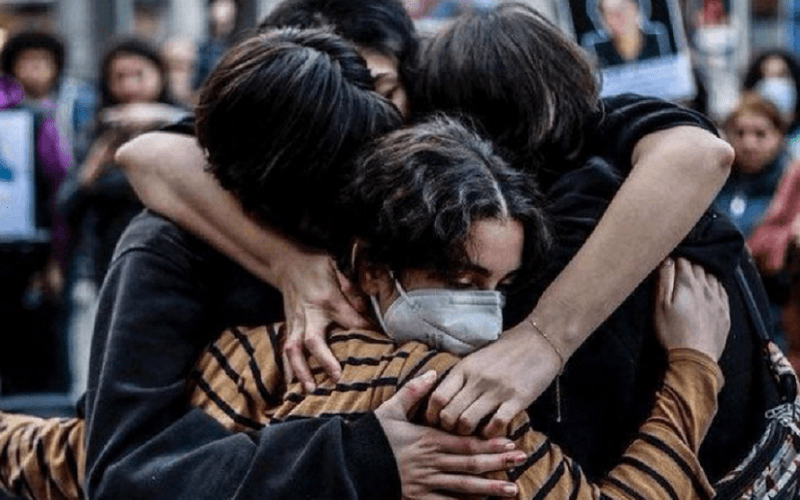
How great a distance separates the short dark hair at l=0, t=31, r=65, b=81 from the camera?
9.61m

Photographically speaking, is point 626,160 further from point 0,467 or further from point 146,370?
point 0,467

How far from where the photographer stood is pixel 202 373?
9.09 feet

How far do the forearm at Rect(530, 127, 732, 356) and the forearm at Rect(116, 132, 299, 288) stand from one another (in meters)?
0.44

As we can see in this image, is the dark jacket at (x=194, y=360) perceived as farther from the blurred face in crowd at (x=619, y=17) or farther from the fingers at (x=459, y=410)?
the blurred face in crowd at (x=619, y=17)

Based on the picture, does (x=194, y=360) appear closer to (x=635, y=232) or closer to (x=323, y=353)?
(x=323, y=353)

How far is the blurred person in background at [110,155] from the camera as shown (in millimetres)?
7254

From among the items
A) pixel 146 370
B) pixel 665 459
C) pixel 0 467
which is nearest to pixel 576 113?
pixel 665 459

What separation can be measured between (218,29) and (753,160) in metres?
4.47

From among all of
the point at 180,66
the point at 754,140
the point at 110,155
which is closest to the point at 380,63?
the point at 110,155

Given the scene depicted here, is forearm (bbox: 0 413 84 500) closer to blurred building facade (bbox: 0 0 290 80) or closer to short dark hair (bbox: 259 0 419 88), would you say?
short dark hair (bbox: 259 0 419 88)

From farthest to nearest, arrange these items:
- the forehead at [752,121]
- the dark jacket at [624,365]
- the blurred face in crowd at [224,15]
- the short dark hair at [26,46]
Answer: the blurred face in crowd at [224,15], the short dark hair at [26,46], the forehead at [752,121], the dark jacket at [624,365]

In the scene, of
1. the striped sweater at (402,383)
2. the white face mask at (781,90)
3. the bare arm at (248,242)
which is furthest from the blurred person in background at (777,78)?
the striped sweater at (402,383)

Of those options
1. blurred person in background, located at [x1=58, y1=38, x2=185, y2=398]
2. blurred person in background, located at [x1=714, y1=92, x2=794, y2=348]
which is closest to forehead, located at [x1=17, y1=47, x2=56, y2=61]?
blurred person in background, located at [x1=58, y1=38, x2=185, y2=398]

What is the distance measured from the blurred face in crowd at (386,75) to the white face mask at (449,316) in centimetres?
56
